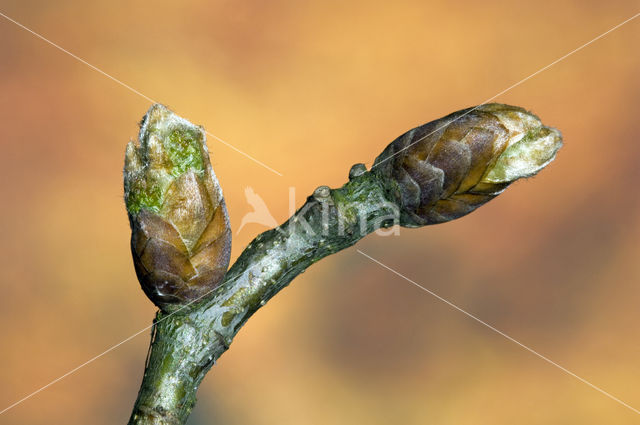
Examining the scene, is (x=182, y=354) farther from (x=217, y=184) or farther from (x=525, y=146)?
(x=525, y=146)

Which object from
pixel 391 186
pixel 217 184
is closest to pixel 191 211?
pixel 217 184
